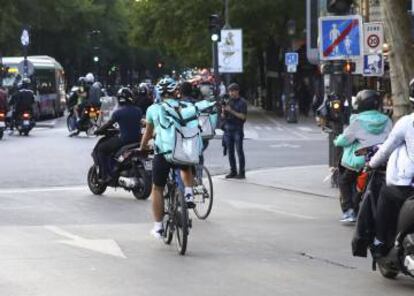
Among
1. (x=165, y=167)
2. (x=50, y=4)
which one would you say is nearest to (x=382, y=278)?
(x=165, y=167)

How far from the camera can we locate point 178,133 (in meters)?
9.54

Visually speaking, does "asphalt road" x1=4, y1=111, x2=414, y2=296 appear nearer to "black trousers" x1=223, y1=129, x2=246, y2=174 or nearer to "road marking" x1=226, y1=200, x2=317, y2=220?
"road marking" x1=226, y1=200, x2=317, y2=220

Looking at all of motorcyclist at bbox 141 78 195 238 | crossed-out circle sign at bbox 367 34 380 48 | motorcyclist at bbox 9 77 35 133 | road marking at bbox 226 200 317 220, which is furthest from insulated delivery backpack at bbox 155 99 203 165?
motorcyclist at bbox 9 77 35 133

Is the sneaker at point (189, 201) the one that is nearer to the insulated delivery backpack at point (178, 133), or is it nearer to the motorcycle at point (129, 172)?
the insulated delivery backpack at point (178, 133)

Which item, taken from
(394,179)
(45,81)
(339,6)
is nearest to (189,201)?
(394,179)

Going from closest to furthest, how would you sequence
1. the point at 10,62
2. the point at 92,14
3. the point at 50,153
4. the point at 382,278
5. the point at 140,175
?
the point at 382,278 < the point at 140,175 < the point at 50,153 < the point at 10,62 < the point at 92,14

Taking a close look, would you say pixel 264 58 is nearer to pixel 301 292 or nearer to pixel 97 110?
pixel 97 110

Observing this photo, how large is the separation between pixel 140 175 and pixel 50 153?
30.3 feet

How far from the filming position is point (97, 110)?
30.7 metres

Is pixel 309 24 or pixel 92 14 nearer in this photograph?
pixel 309 24

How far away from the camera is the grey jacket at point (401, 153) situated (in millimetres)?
7465

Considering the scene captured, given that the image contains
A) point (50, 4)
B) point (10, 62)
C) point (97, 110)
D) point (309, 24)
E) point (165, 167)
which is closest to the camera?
point (165, 167)

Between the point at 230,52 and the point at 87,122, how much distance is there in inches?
250

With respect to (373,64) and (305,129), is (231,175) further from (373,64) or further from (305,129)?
(305,129)
